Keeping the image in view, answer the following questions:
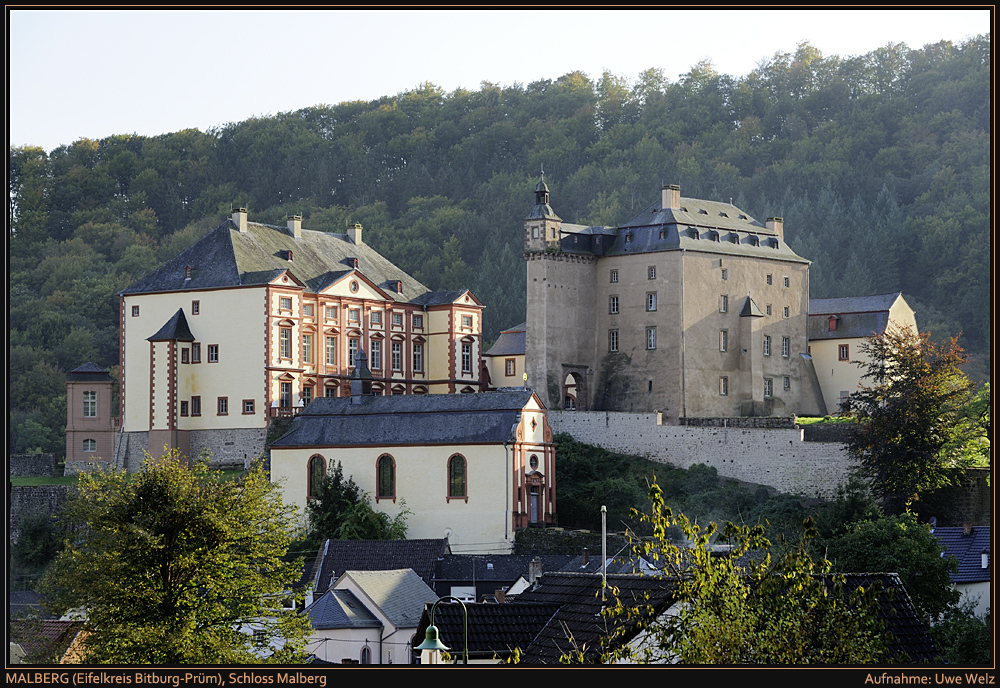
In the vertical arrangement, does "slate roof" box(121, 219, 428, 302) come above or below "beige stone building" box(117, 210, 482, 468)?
above

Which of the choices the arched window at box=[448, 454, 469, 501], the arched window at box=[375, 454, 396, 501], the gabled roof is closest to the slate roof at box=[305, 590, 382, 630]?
the arched window at box=[448, 454, 469, 501]

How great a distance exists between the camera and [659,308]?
2381 inches

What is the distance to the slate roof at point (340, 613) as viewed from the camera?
40312mm

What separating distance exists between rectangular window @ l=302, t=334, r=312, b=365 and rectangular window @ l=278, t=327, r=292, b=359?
2.72 feet

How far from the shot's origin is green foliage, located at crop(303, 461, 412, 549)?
169 ft

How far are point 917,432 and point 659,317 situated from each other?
13352 mm

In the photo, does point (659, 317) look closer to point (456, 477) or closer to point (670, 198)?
point (670, 198)

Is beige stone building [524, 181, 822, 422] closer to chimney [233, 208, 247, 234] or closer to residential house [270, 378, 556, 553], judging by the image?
residential house [270, 378, 556, 553]

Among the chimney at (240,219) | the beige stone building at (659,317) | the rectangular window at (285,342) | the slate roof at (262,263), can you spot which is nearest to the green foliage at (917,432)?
the beige stone building at (659,317)

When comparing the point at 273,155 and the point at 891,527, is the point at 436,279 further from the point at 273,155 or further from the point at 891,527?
the point at 891,527

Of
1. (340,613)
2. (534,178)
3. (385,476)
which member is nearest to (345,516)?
(385,476)

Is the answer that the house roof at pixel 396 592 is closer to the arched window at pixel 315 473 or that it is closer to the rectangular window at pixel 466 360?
the arched window at pixel 315 473

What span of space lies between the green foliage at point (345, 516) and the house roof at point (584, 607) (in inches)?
1084

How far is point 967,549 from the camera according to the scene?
41594mm
